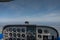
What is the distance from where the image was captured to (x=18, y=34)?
500 centimetres

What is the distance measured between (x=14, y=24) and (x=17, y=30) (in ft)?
0.35

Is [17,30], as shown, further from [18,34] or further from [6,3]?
[6,3]

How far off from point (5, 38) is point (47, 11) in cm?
80

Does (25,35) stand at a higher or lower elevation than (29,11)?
lower

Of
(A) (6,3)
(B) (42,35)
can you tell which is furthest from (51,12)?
(A) (6,3)

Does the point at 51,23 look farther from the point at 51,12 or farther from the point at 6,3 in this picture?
the point at 6,3

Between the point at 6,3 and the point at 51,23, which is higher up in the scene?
the point at 6,3

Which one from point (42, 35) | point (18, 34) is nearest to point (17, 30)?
point (18, 34)

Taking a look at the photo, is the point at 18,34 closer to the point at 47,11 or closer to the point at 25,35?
the point at 25,35

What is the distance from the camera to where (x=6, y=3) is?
5059 millimetres

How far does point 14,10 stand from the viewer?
504 centimetres

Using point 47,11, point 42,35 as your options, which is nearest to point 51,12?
point 47,11

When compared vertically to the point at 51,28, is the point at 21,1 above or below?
above

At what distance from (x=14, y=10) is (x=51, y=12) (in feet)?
1.95
